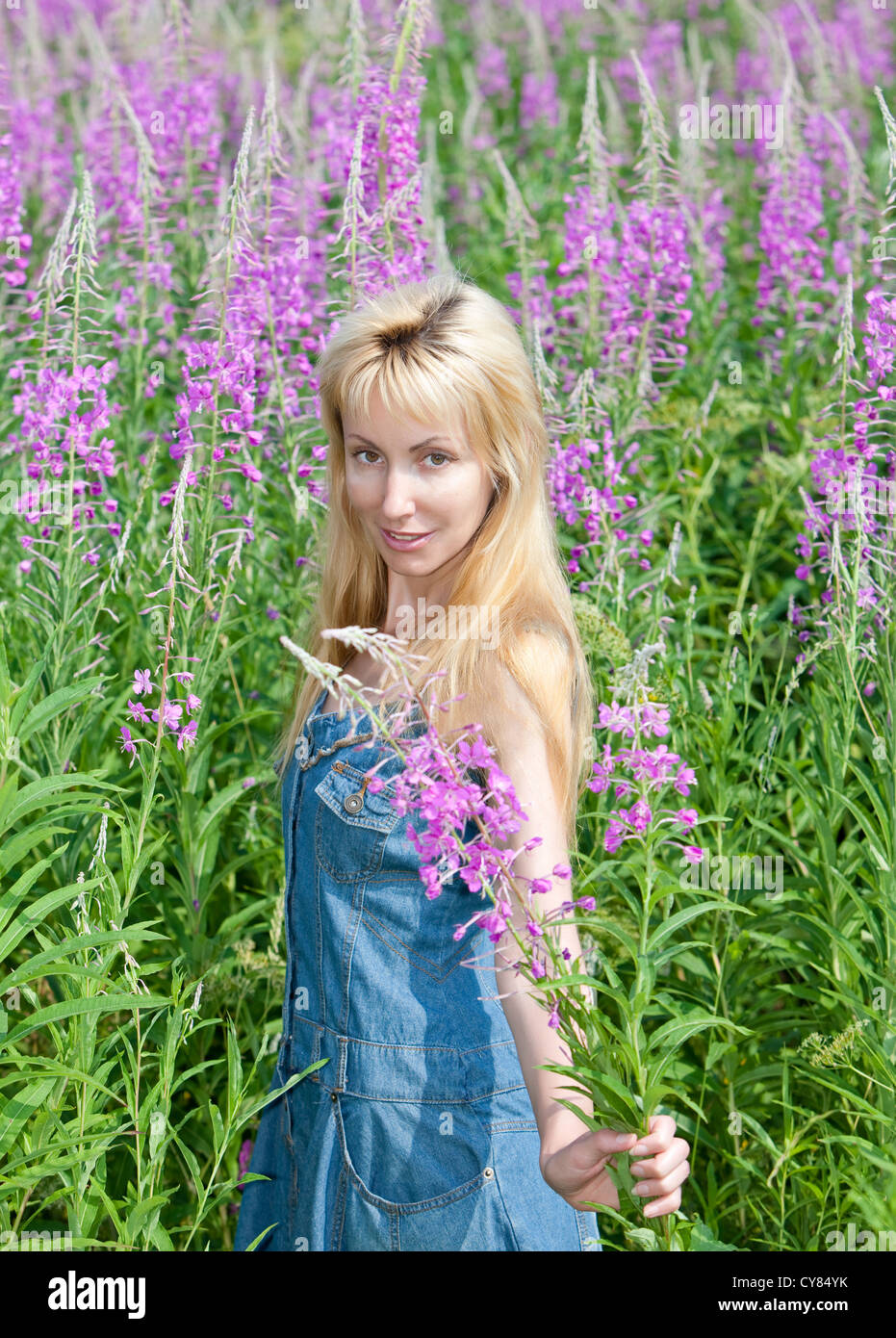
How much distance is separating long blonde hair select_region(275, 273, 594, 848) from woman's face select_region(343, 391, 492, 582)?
0.03 metres

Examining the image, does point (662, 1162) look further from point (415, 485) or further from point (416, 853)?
point (415, 485)

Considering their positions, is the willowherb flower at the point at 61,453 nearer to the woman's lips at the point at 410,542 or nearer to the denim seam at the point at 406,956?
the woman's lips at the point at 410,542

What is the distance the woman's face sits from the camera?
100 inches

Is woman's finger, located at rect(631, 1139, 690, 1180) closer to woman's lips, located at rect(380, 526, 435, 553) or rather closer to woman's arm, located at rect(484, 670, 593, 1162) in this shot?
woman's arm, located at rect(484, 670, 593, 1162)

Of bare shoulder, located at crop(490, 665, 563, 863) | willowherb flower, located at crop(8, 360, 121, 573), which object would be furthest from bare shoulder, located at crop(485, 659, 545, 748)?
willowherb flower, located at crop(8, 360, 121, 573)

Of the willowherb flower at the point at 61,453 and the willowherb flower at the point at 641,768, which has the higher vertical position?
the willowherb flower at the point at 61,453

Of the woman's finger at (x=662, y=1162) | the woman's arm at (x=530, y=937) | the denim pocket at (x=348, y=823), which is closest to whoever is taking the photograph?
the woman's finger at (x=662, y=1162)

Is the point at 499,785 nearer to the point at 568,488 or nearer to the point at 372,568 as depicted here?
the point at 372,568

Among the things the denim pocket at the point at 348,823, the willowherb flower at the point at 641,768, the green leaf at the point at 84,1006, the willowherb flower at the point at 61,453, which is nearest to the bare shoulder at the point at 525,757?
the willowherb flower at the point at 641,768

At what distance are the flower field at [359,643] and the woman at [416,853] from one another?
0.56 ft

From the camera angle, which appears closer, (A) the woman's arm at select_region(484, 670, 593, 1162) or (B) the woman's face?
(A) the woman's arm at select_region(484, 670, 593, 1162)

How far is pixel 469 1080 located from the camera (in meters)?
2.48

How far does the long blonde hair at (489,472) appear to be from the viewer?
96.6 inches

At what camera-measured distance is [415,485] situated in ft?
8.39
